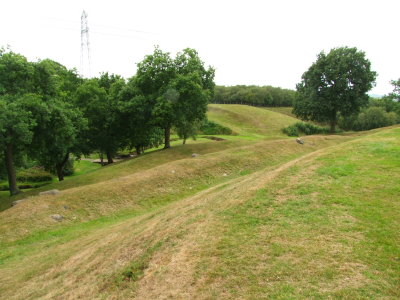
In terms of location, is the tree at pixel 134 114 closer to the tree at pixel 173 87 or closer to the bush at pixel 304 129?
the tree at pixel 173 87

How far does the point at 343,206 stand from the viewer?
33.8 ft

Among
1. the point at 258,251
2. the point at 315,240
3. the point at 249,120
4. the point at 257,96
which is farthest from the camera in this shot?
the point at 257,96

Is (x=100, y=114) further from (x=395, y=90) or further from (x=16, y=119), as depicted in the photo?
(x=395, y=90)

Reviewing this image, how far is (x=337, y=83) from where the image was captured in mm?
50594

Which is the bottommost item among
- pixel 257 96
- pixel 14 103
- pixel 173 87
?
pixel 14 103

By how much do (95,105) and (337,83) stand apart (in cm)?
4018

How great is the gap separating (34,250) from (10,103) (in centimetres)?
1313

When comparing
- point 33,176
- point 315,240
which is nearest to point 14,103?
point 315,240

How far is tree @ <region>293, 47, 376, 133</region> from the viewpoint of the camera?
4956 cm

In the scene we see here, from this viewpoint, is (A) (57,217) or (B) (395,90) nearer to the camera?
(A) (57,217)

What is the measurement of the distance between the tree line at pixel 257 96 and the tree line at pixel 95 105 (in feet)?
281

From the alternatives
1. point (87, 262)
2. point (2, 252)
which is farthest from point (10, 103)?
point (87, 262)

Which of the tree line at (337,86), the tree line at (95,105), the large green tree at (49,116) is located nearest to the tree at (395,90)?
the tree line at (337,86)

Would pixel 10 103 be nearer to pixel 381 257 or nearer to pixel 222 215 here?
pixel 222 215
